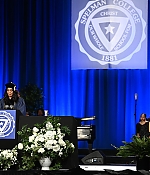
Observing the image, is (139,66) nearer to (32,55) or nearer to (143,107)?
(143,107)

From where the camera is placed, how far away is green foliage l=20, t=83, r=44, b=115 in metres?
12.0

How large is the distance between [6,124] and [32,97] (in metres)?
7.63

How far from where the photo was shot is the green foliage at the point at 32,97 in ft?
39.2

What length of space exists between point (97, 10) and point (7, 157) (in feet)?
28.2

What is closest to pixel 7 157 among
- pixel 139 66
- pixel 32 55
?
pixel 139 66

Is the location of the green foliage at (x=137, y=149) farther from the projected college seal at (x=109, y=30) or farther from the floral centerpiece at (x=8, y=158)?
the projected college seal at (x=109, y=30)

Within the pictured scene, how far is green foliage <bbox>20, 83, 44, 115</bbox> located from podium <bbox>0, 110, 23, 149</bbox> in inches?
297

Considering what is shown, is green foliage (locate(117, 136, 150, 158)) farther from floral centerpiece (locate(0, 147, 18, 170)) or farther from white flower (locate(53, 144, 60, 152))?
floral centerpiece (locate(0, 147, 18, 170))

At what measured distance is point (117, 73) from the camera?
12461mm

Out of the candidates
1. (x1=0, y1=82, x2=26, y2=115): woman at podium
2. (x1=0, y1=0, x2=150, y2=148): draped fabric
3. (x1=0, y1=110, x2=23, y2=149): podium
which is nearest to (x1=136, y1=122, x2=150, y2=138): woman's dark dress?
(x1=0, y1=0, x2=150, y2=148): draped fabric

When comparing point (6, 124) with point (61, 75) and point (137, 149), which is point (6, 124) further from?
point (61, 75)

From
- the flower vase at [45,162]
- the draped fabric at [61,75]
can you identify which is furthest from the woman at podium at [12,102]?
the draped fabric at [61,75]

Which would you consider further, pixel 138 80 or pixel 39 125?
pixel 138 80

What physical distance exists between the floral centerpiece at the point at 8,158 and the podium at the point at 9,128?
32 centimetres
